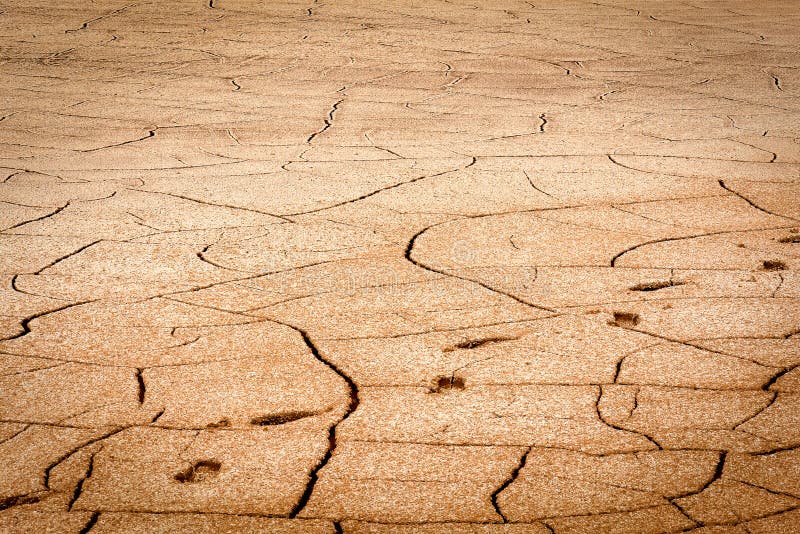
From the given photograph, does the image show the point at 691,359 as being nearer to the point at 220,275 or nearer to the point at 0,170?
the point at 220,275

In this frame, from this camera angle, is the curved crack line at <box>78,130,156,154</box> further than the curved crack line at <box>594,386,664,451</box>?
Yes

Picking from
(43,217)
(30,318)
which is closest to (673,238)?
(30,318)

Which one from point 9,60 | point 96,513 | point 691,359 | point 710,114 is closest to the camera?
point 96,513

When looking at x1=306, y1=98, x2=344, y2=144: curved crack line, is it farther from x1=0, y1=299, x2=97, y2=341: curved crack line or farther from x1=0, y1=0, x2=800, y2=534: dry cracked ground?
x1=0, y1=299, x2=97, y2=341: curved crack line

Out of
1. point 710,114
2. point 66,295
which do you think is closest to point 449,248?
point 66,295

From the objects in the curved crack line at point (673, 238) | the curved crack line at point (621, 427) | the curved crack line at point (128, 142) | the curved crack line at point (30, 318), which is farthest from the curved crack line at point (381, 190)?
the curved crack line at point (621, 427)

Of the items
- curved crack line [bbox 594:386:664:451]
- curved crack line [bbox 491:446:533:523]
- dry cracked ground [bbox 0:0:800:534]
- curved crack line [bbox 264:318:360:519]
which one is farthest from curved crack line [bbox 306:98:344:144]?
curved crack line [bbox 491:446:533:523]

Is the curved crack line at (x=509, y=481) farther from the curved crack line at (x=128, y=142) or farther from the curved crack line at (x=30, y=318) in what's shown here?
the curved crack line at (x=128, y=142)

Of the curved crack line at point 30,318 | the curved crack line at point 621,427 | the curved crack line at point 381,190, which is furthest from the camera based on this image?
the curved crack line at point 381,190
